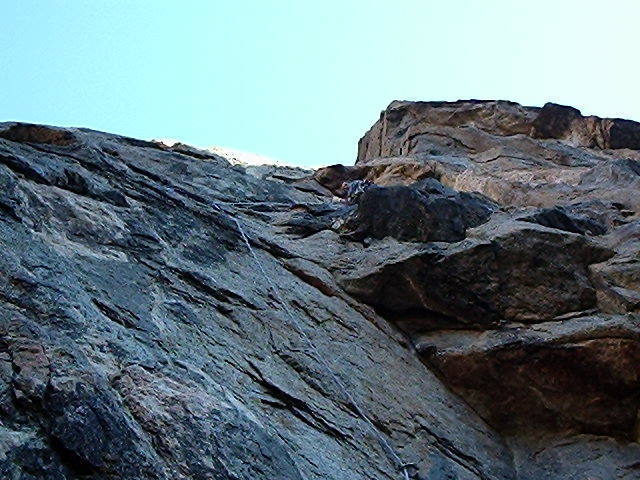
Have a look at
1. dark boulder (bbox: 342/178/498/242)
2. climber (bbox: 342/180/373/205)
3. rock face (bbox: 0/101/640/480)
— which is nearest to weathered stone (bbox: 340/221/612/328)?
rock face (bbox: 0/101/640/480)

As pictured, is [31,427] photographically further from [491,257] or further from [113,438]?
[491,257]

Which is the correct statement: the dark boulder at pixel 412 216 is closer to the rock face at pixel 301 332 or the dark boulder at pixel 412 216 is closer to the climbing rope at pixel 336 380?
the rock face at pixel 301 332

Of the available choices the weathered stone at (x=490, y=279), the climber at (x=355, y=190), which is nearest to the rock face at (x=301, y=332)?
the weathered stone at (x=490, y=279)

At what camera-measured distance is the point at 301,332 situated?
891 centimetres

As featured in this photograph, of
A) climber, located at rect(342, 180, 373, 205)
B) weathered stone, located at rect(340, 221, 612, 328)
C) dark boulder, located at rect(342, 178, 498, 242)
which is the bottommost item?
weathered stone, located at rect(340, 221, 612, 328)

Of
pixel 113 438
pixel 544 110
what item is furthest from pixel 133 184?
pixel 544 110

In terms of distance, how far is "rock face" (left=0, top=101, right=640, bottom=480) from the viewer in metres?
5.79

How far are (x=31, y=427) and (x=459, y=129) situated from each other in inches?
784

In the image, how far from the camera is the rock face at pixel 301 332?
5.79 metres

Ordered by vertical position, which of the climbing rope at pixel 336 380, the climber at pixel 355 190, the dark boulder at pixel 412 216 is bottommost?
the climbing rope at pixel 336 380

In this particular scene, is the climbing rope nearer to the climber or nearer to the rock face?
the rock face

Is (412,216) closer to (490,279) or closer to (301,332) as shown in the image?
(490,279)

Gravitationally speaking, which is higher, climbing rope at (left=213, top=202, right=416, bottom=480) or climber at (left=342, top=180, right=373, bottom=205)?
climber at (left=342, top=180, right=373, bottom=205)

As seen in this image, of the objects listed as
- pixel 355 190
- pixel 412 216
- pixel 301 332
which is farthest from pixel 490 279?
pixel 355 190
